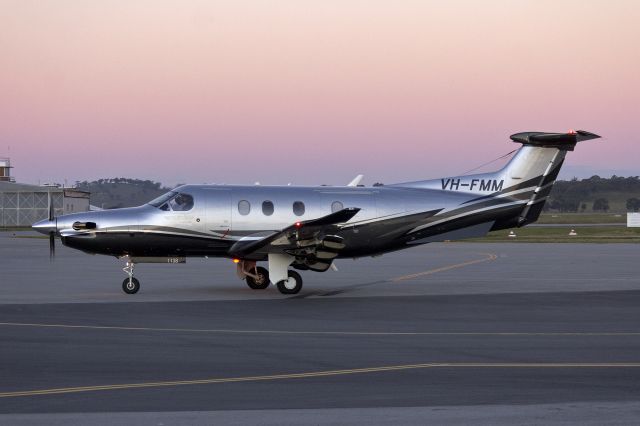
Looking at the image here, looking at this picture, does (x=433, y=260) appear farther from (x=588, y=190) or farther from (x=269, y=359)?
(x=588, y=190)

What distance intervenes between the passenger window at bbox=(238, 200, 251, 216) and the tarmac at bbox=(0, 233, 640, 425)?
7.47 feet

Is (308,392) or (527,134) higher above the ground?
(527,134)

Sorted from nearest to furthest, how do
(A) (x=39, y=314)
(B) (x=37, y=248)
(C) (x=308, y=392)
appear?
(C) (x=308, y=392) → (A) (x=39, y=314) → (B) (x=37, y=248)

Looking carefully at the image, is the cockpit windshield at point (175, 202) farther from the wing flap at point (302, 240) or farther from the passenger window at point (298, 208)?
the passenger window at point (298, 208)

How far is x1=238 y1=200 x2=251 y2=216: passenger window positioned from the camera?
90.0ft

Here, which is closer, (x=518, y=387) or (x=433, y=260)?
(x=518, y=387)

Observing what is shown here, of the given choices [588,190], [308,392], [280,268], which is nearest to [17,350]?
[308,392]

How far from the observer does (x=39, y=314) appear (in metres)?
20.8

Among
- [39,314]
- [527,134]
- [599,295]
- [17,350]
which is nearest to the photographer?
[17,350]

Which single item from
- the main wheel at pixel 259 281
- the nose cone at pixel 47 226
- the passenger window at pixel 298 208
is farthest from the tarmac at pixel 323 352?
the passenger window at pixel 298 208

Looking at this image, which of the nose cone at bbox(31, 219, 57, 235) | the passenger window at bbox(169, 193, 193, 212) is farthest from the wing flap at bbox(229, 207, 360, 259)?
the nose cone at bbox(31, 219, 57, 235)

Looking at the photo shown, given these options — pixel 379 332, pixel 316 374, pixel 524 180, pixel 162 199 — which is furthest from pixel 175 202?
pixel 316 374

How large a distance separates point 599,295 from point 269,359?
14.0 m

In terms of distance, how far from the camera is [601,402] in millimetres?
10953
